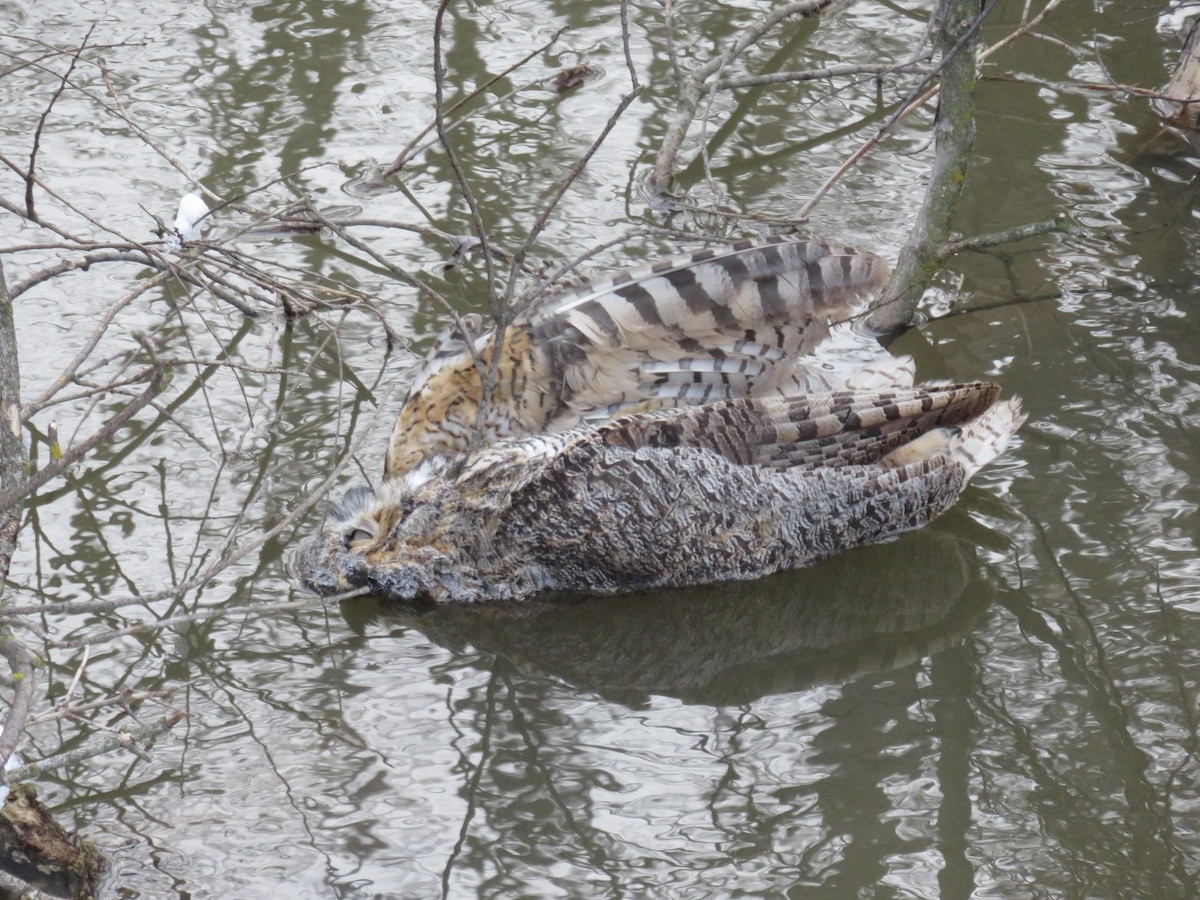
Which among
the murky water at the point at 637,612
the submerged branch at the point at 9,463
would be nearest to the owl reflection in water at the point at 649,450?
the murky water at the point at 637,612

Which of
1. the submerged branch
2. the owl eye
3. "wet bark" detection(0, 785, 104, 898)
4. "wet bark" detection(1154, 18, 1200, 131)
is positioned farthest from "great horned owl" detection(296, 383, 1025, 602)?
"wet bark" detection(1154, 18, 1200, 131)

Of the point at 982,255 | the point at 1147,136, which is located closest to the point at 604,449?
the point at 982,255

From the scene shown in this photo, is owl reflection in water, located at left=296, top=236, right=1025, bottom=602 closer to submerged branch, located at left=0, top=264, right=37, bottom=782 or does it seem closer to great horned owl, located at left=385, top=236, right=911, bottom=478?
great horned owl, located at left=385, top=236, right=911, bottom=478

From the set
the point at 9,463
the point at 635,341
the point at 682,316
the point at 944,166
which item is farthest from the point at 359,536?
the point at 944,166

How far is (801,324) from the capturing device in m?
5.01

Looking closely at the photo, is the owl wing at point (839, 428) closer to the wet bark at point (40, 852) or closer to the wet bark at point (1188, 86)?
the wet bark at point (40, 852)

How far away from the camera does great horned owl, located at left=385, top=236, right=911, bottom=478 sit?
4867 mm

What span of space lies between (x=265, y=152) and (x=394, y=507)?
2.96 meters

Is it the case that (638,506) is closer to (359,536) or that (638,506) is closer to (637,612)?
(637,612)

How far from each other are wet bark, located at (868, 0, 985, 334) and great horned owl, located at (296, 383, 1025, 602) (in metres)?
1.02

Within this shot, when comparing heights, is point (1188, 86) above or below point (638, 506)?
above

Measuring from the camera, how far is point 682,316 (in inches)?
192

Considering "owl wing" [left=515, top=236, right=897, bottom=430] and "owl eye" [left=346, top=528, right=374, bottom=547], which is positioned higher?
"owl wing" [left=515, top=236, right=897, bottom=430]

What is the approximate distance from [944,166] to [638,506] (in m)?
2.09
